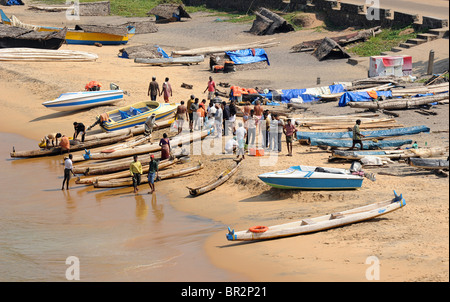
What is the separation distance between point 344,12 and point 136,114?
22.3 meters

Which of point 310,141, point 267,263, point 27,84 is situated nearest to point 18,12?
point 27,84

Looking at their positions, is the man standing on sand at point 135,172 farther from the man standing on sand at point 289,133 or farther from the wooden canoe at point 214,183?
the man standing on sand at point 289,133

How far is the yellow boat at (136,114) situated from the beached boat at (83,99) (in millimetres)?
1895

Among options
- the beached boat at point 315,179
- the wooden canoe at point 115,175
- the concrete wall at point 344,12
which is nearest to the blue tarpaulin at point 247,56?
the concrete wall at point 344,12

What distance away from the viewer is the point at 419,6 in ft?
146

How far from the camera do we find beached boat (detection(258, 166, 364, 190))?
18.7 metres

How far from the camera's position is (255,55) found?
3919 cm

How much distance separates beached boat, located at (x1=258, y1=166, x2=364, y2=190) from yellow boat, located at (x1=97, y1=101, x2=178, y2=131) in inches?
389

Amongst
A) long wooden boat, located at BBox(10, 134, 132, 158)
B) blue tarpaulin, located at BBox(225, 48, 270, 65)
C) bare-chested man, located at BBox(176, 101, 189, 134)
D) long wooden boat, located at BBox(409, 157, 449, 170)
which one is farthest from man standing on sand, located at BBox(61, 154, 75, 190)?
blue tarpaulin, located at BBox(225, 48, 270, 65)

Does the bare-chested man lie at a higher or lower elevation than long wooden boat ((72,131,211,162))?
higher

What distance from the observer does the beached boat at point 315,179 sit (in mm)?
18719

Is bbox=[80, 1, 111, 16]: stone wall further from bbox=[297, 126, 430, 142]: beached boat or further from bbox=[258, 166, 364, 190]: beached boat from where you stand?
bbox=[258, 166, 364, 190]: beached boat

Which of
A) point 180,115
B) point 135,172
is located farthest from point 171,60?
point 135,172

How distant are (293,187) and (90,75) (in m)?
20.6
